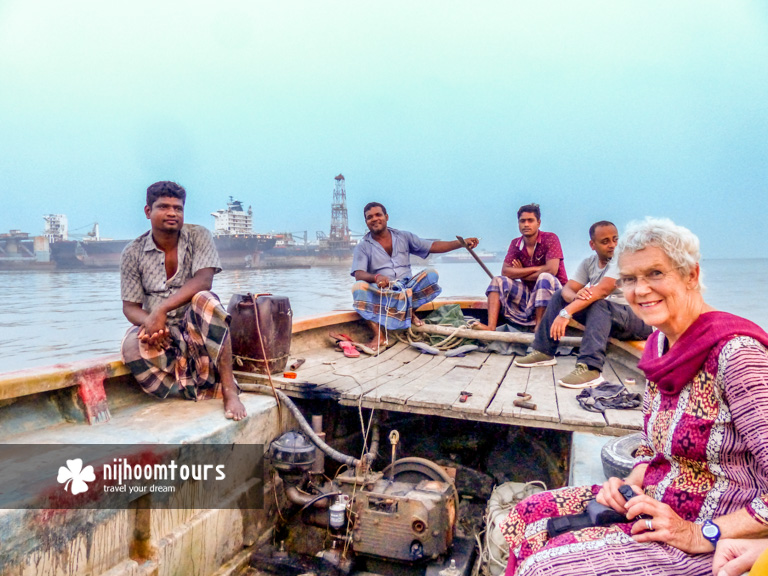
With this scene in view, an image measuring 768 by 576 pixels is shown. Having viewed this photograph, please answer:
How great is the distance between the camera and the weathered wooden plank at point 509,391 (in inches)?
104

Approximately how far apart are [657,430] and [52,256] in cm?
4192

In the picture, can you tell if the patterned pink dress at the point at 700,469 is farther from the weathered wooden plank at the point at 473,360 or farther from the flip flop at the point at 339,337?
the flip flop at the point at 339,337

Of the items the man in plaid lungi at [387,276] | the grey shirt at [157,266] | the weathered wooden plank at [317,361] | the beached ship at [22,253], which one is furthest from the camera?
the beached ship at [22,253]

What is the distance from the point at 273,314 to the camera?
10.7 feet

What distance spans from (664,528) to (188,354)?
2434mm

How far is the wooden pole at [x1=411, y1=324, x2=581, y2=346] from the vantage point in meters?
4.09

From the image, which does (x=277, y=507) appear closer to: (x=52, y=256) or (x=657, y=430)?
(x=657, y=430)

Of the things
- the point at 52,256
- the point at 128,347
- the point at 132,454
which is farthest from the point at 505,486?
the point at 52,256

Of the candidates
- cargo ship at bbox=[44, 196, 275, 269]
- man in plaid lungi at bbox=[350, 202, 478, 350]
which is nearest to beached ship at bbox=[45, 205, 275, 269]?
cargo ship at bbox=[44, 196, 275, 269]

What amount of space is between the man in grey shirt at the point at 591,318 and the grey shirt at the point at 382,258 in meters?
1.50

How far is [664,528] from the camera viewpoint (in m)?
1.19

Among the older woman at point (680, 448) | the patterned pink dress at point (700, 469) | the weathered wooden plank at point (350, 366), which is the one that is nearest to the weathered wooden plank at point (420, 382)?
the weathered wooden plank at point (350, 366)

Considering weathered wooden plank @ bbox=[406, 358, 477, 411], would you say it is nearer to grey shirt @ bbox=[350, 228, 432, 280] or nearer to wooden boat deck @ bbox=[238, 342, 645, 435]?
wooden boat deck @ bbox=[238, 342, 645, 435]

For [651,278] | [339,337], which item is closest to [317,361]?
[339,337]
